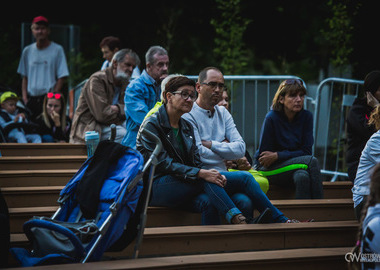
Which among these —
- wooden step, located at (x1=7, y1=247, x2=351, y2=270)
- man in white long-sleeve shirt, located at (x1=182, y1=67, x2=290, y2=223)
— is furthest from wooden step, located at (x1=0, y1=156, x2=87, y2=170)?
wooden step, located at (x1=7, y1=247, x2=351, y2=270)

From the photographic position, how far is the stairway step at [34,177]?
6.71m

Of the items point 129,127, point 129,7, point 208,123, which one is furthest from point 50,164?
point 129,7

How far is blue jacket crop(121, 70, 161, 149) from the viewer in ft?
22.1

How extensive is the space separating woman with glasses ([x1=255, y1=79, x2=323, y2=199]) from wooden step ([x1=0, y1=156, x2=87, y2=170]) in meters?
2.17

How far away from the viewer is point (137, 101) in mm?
6805

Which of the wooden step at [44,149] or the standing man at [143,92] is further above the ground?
the standing man at [143,92]

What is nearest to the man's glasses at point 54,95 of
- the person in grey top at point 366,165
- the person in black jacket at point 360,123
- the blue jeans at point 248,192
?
the blue jeans at point 248,192

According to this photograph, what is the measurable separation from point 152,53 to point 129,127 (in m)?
0.84

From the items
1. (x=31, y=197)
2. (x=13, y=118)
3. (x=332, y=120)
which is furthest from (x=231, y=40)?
(x=31, y=197)

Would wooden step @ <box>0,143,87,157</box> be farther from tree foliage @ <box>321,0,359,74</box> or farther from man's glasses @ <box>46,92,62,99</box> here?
tree foliage @ <box>321,0,359,74</box>

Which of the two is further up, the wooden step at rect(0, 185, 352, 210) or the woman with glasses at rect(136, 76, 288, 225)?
the woman with glasses at rect(136, 76, 288, 225)

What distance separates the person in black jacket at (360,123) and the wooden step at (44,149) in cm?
322

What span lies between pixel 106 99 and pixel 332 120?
3.12m
